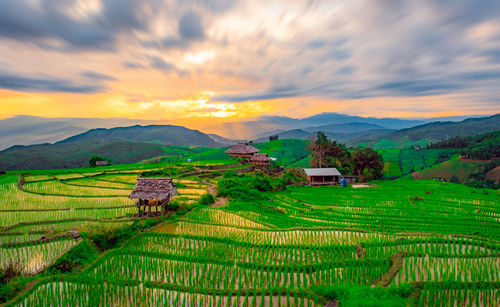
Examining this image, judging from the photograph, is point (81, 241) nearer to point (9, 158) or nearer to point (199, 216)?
point (199, 216)

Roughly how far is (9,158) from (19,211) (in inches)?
4215

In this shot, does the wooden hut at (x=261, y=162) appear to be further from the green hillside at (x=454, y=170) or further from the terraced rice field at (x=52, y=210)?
the green hillside at (x=454, y=170)

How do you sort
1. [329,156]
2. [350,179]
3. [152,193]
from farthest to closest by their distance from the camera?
[329,156], [350,179], [152,193]

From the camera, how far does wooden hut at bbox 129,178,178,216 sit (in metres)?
18.2

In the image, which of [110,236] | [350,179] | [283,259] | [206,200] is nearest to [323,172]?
[350,179]

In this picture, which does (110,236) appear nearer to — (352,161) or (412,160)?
(352,161)

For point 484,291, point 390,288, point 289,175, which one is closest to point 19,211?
point 390,288

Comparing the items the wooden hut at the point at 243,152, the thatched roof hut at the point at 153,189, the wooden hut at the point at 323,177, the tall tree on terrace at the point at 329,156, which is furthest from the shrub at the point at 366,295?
the wooden hut at the point at 243,152

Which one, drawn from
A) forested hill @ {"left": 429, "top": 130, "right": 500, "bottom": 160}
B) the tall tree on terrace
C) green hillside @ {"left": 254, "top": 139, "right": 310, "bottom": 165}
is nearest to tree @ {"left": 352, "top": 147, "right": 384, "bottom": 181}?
the tall tree on terrace

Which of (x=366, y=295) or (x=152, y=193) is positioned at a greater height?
(x=152, y=193)

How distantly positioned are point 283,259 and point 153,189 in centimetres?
1265

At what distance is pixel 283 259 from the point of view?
37.0ft

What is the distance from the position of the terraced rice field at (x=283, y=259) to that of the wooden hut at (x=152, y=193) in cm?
176

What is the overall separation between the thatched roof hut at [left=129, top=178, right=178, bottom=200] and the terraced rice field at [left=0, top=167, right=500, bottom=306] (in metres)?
2.17
